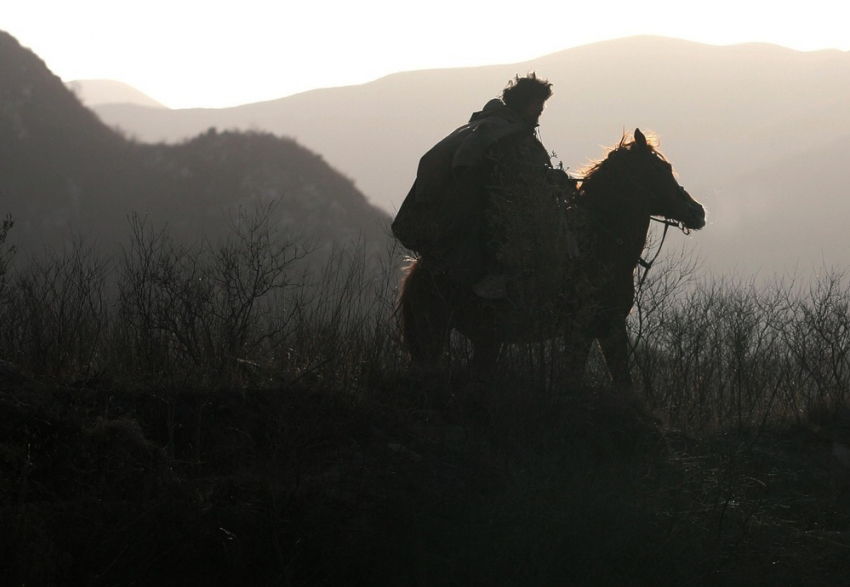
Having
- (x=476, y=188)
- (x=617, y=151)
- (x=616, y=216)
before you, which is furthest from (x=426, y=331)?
(x=617, y=151)

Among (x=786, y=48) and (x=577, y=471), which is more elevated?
(x=786, y=48)

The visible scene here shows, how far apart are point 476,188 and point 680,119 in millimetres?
96525

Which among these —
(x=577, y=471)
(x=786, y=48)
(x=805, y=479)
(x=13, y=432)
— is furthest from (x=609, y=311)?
(x=786, y=48)

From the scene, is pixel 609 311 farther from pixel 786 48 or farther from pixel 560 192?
pixel 786 48

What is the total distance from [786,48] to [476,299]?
113061 millimetres

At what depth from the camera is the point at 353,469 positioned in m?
5.39

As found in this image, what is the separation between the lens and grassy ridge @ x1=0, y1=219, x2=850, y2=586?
450 cm

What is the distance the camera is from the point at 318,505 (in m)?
4.80

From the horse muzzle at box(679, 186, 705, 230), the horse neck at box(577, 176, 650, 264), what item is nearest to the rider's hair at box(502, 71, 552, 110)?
the horse neck at box(577, 176, 650, 264)

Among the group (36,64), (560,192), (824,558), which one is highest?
(36,64)

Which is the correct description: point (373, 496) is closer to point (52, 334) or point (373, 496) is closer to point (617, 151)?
point (52, 334)

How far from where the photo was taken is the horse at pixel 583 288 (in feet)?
23.4

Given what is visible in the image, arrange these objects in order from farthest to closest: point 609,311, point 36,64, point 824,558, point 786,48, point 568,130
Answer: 1. point 786,48
2. point 568,130
3. point 36,64
4. point 609,311
5. point 824,558

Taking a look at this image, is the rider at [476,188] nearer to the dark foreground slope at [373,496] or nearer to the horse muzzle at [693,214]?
the horse muzzle at [693,214]
